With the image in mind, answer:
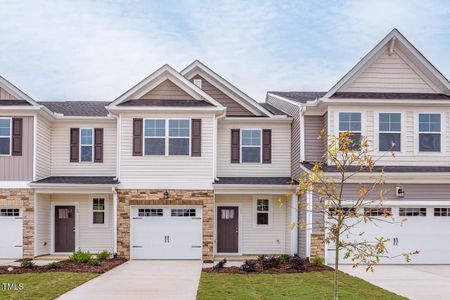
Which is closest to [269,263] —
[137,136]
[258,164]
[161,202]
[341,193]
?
[161,202]

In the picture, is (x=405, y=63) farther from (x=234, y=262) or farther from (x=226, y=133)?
(x=234, y=262)

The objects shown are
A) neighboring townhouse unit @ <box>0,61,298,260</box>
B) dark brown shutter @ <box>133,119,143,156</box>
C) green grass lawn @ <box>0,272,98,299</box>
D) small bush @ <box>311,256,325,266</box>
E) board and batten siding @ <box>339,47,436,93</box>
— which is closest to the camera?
green grass lawn @ <box>0,272,98,299</box>

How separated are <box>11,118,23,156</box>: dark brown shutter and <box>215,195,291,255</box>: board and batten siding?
7868 mm

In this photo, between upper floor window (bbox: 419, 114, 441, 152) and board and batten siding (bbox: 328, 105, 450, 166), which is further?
upper floor window (bbox: 419, 114, 441, 152)

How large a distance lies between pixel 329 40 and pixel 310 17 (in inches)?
153

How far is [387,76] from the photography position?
22.0 meters

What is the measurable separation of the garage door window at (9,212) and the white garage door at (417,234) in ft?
38.4

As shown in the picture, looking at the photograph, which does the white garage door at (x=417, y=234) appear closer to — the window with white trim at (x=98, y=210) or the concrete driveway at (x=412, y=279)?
the concrete driveway at (x=412, y=279)

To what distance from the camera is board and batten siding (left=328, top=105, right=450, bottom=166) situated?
843 inches

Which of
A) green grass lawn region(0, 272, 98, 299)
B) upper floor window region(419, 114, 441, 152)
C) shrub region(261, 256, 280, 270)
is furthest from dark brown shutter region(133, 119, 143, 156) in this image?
upper floor window region(419, 114, 441, 152)

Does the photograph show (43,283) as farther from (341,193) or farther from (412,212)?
(412,212)

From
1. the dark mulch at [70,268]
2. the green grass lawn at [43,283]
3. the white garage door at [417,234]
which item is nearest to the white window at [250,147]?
the white garage door at [417,234]

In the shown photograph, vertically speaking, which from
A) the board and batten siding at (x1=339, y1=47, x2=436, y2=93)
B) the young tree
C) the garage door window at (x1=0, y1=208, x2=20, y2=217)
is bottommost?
the garage door window at (x1=0, y1=208, x2=20, y2=217)

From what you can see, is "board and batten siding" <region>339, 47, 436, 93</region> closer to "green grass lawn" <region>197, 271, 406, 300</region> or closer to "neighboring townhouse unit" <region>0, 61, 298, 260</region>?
"neighboring townhouse unit" <region>0, 61, 298, 260</region>
